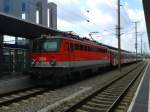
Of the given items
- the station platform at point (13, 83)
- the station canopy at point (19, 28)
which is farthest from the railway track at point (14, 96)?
the station canopy at point (19, 28)

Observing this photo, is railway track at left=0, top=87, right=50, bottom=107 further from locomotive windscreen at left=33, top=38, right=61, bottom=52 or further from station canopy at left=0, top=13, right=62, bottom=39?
station canopy at left=0, top=13, right=62, bottom=39

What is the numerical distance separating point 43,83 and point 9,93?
3891 mm

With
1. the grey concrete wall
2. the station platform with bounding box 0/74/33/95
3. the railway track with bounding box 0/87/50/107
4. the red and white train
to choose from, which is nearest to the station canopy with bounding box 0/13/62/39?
the red and white train

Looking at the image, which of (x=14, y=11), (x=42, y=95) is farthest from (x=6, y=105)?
(x=14, y=11)

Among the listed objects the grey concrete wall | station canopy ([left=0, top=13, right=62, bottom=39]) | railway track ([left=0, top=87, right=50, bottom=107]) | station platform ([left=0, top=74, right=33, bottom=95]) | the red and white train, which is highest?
the grey concrete wall

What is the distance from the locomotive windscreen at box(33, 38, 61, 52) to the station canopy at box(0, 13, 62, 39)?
5.06 ft

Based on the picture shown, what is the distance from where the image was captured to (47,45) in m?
19.3

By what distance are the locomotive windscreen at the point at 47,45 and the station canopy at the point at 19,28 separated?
1.54 metres

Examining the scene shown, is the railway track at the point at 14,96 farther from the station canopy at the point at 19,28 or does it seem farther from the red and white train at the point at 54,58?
the station canopy at the point at 19,28

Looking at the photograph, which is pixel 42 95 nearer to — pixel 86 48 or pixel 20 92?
pixel 20 92

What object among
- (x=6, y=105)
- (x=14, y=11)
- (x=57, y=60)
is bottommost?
(x=6, y=105)

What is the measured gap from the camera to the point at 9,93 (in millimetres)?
15891

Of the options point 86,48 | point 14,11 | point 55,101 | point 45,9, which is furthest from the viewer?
point 45,9

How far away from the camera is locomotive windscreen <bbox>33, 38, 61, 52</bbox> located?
1902cm
